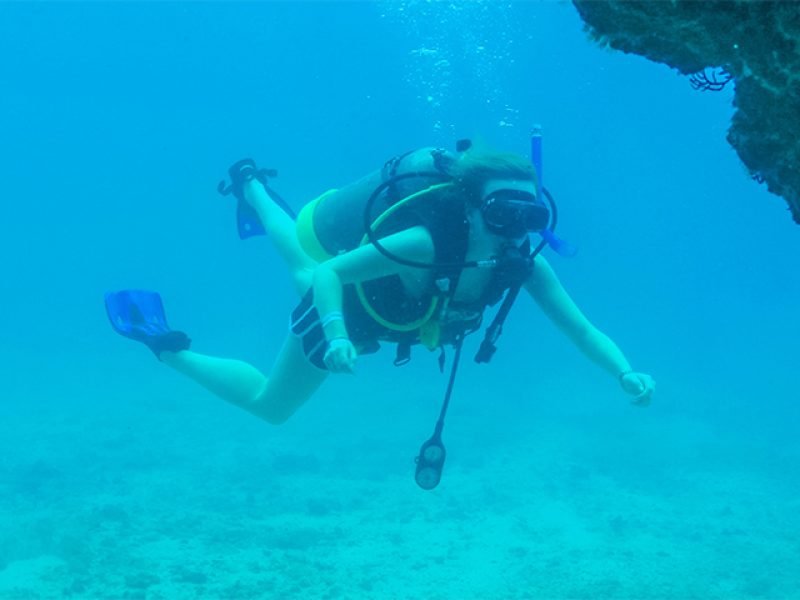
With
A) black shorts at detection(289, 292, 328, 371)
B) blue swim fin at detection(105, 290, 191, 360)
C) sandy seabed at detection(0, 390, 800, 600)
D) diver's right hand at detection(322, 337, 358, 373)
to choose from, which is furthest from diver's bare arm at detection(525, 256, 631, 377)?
sandy seabed at detection(0, 390, 800, 600)

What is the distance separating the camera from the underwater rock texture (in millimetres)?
2266

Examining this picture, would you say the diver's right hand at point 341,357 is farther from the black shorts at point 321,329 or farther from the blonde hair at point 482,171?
the blonde hair at point 482,171

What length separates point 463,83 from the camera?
6950 centimetres

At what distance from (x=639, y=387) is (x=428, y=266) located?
1.65 meters

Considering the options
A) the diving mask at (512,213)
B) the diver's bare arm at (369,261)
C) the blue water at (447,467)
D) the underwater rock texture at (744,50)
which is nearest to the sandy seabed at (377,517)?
the blue water at (447,467)

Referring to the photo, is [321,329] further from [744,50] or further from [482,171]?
[744,50]

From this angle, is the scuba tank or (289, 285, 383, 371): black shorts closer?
the scuba tank

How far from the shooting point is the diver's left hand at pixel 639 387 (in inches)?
179

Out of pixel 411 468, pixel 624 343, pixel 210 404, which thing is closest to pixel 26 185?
pixel 624 343

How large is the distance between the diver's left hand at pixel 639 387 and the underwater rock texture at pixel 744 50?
2.07m

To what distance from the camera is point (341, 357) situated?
149 inches

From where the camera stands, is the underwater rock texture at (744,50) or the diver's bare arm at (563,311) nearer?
the underwater rock texture at (744,50)

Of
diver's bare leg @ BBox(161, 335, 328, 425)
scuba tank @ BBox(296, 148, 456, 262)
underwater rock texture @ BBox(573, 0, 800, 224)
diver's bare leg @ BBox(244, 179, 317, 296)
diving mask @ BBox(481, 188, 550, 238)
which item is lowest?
underwater rock texture @ BBox(573, 0, 800, 224)

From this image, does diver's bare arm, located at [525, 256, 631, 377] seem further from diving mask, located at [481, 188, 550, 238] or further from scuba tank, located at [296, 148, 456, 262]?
scuba tank, located at [296, 148, 456, 262]
